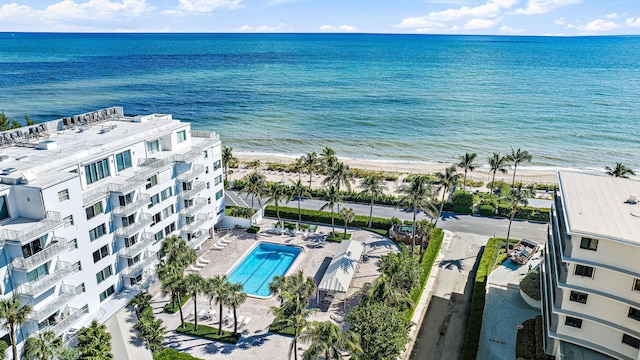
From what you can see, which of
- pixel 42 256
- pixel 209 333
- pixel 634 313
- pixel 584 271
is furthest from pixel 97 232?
pixel 634 313

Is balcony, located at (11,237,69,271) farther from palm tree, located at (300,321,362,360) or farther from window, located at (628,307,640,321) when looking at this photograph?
window, located at (628,307,640,321)

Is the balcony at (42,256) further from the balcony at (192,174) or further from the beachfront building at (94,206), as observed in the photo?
the balcony at (192,174)

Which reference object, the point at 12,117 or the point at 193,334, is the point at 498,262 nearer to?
the point at 193,334

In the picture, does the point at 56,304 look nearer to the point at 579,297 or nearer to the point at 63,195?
the point at 63,195

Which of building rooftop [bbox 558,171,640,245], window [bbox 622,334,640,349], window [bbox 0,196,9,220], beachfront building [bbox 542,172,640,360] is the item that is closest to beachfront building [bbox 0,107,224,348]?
window [bbox 0,196,9,220]

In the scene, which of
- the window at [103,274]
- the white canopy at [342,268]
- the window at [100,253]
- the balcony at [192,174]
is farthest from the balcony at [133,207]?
the white canopy at [342,268]

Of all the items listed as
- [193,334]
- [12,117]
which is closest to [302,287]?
[193,334]

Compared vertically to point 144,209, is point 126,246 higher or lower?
lower
